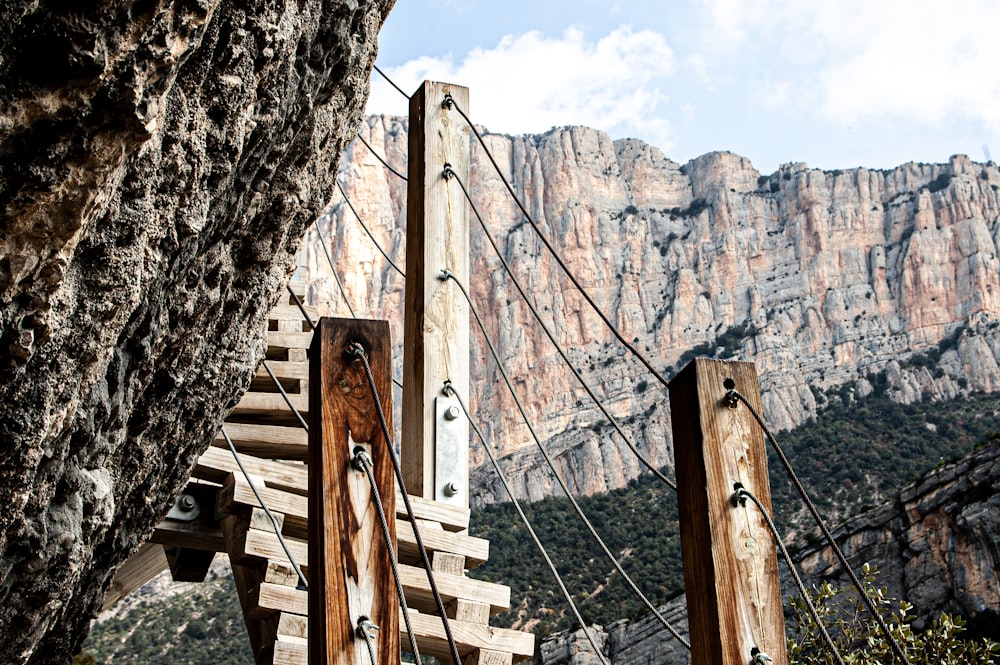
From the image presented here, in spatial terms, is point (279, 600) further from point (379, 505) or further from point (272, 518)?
point (379, 505)

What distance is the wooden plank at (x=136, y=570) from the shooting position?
4941 millimetres

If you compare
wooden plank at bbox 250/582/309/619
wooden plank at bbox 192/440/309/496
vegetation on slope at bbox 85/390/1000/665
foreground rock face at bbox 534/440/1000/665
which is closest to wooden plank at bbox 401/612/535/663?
wooden plank at bbox 250/582/309/619

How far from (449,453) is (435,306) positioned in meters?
0.61

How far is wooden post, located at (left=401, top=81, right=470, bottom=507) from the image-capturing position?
384cm

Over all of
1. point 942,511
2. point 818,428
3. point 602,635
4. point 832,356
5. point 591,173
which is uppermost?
point 591,173

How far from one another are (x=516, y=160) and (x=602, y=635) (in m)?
48.5

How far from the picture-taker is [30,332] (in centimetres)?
152

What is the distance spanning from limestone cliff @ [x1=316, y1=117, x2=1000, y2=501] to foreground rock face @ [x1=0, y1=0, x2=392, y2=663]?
43773mm

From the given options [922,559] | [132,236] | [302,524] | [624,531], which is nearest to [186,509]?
[302,524]

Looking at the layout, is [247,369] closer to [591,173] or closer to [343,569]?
[343,569]

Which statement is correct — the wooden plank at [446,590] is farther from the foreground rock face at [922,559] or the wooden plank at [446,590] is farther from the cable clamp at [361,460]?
the foreground rock face at [922,559]

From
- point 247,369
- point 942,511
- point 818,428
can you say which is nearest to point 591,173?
point 818,428

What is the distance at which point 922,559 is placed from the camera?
74.2 feet

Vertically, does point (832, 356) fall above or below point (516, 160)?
below
